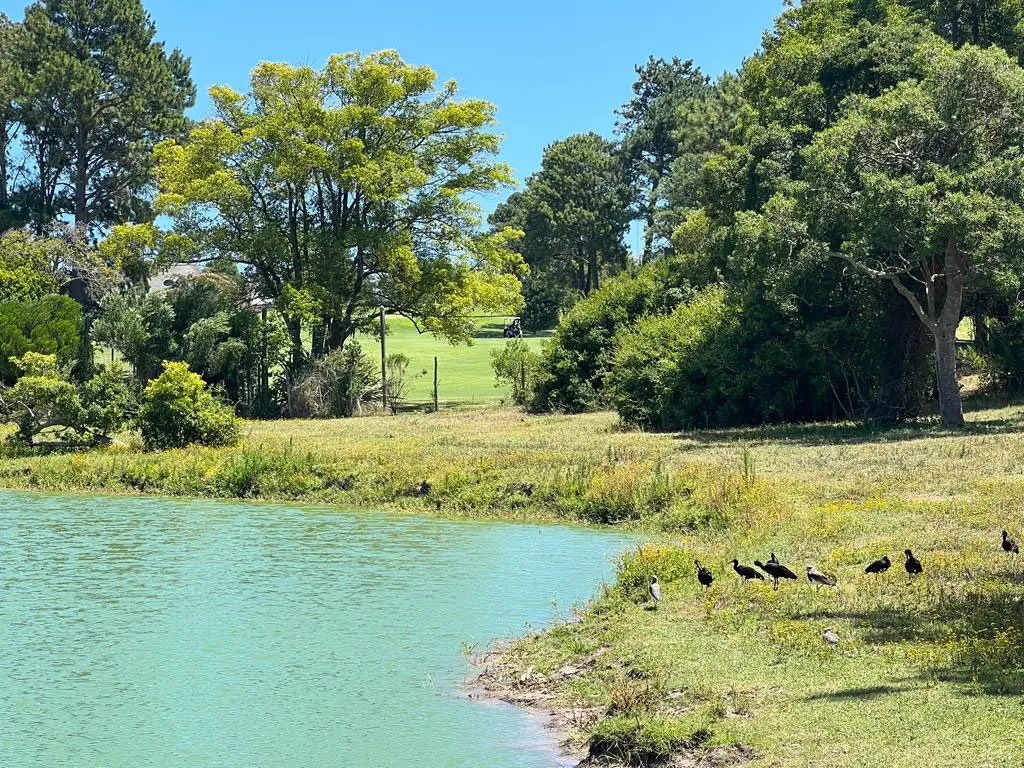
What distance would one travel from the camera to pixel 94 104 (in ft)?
229

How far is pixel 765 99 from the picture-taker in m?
43.8

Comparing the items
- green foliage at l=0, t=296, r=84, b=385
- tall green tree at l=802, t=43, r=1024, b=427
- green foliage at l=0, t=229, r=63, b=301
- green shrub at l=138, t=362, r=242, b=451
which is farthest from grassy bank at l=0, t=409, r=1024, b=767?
green foliage at l=0, t=229, r=63, b=301

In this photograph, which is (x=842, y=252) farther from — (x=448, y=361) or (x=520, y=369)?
(x=448, y=361)

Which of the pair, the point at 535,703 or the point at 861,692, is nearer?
the point at 861,692

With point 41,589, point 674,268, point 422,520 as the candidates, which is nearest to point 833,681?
point 41,589

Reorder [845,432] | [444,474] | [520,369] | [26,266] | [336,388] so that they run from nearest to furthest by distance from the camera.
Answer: [444,474] < [845,432] < [336,388] < [520,369] < [26,266]

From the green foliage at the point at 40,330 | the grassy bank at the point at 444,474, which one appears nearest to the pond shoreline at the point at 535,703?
the grassy bank at the point at 444,474

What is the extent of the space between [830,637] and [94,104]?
64239 mm

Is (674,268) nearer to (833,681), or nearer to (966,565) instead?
(966,565)

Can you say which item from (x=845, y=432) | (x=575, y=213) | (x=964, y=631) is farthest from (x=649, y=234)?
(x=964, y=631)

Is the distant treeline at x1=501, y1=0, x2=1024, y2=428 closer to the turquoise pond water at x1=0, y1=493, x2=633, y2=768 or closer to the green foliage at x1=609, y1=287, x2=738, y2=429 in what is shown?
the green foliage at x1=609, y1=287, x2=738, y2=429

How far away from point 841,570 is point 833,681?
5.48 m

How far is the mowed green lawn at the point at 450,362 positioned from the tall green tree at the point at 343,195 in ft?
13.8

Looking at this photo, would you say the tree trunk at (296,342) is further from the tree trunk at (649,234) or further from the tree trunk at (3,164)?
the tree trunk at (649,234)
